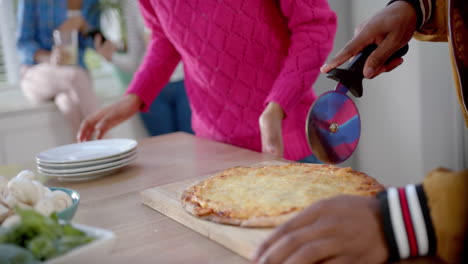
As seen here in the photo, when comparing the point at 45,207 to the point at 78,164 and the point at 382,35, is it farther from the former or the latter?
the point at 382,35

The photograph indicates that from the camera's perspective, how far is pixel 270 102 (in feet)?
4.58

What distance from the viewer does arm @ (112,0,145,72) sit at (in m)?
3.62

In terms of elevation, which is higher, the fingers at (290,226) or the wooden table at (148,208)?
the fingers at (290,226)

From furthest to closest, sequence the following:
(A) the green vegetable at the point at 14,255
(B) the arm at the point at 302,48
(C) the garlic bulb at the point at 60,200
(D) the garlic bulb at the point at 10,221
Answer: (B) the arm at the point at 302,48
(C) the garlic bulb at the point at 60,200
(D) the garlic bulb at the point at 10,221
(A) the green vegetable at the point at 14,255

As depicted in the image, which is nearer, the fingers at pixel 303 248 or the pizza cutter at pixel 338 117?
the fingers at pixel 303 248

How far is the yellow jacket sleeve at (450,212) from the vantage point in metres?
0.58

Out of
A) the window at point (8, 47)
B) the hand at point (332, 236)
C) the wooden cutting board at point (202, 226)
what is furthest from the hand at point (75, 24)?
the hand at point (332, 236)

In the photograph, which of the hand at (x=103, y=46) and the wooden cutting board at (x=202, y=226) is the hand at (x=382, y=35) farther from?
the hand at (x=103, y=46)

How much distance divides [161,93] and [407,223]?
8.74 feet

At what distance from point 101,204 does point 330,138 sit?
0.48 m

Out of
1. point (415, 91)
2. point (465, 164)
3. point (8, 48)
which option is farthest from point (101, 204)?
point (8, 48)

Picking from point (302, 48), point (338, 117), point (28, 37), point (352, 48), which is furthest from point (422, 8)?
point (28, 37)

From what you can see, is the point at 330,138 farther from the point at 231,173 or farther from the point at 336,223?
the point at 336,223

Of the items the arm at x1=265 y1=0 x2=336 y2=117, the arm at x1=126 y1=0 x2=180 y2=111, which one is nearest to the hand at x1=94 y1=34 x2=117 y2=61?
the arm at x1=126 y1=0 x2=180 y2=111
